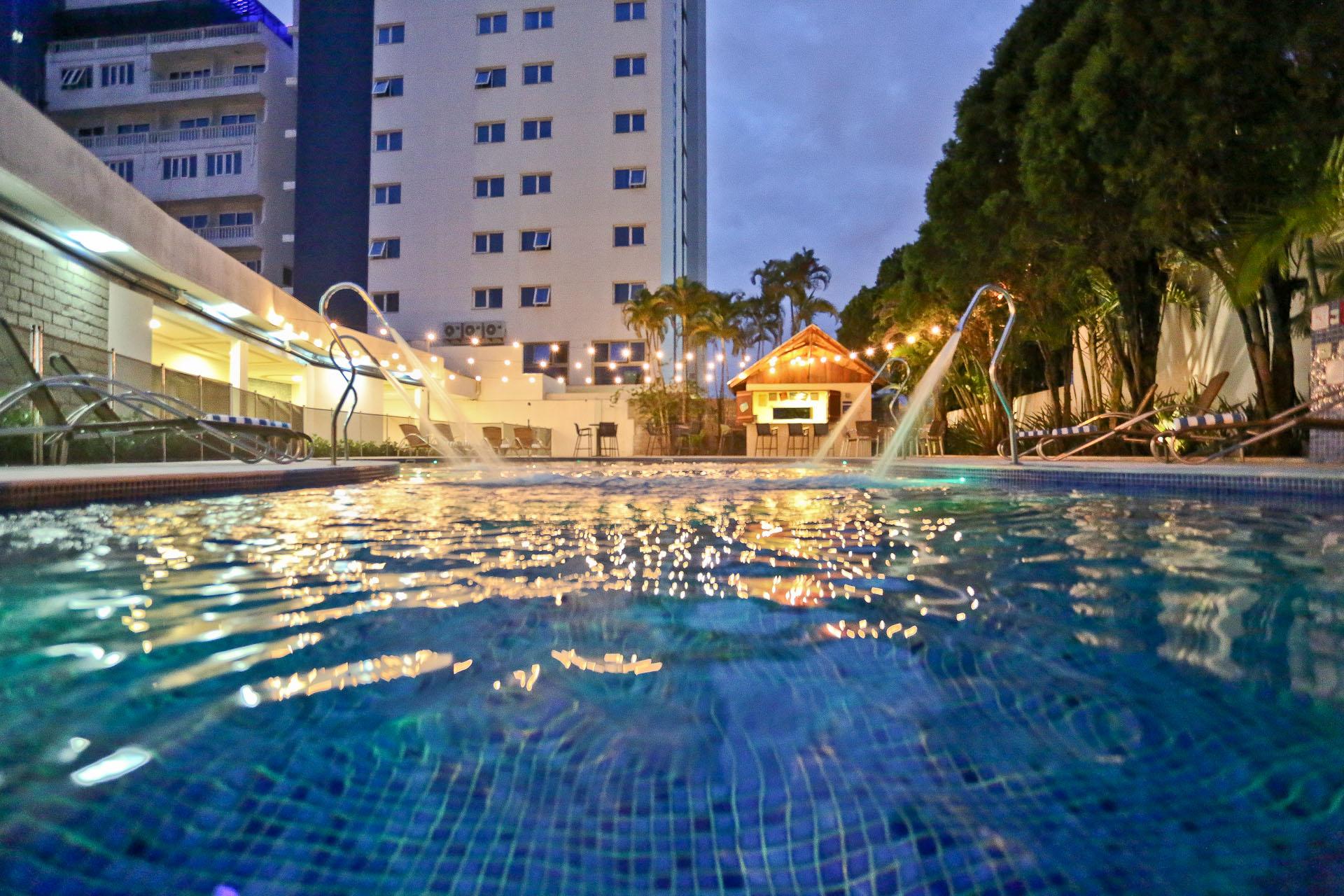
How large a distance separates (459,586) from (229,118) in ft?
115

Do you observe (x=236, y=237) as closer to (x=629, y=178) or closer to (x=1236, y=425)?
(x=629, y=178)

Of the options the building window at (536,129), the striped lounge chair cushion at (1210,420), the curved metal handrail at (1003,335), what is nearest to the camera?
the striped lounge chair cushion at (1210,420)

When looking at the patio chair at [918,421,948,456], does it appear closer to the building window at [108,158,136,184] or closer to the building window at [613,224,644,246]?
the building window at [613,224,644,246]

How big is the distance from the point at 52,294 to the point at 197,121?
25885 millimetres

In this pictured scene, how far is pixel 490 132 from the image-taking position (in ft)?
95.9

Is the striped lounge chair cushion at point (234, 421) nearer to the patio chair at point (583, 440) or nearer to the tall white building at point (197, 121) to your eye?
the patio chair at point (583, 440)

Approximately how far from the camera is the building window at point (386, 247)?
29.3 m

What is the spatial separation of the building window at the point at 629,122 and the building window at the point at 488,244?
5879 mm

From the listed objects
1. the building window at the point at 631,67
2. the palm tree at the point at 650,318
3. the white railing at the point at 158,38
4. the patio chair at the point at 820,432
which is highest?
the white railing at the point at 158,38

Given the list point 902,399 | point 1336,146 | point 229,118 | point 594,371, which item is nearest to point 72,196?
point 1336,146

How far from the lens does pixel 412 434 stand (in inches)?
698

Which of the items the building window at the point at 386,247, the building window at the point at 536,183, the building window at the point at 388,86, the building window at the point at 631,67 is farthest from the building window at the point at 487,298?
the building window at the point at 631,67

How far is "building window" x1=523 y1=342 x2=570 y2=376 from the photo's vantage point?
2819 centimetres

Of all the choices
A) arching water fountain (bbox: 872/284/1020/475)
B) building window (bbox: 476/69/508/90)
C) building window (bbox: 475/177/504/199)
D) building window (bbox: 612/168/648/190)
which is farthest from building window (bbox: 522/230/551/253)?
arching water fountain (bbox: 872/284/1020/475)
